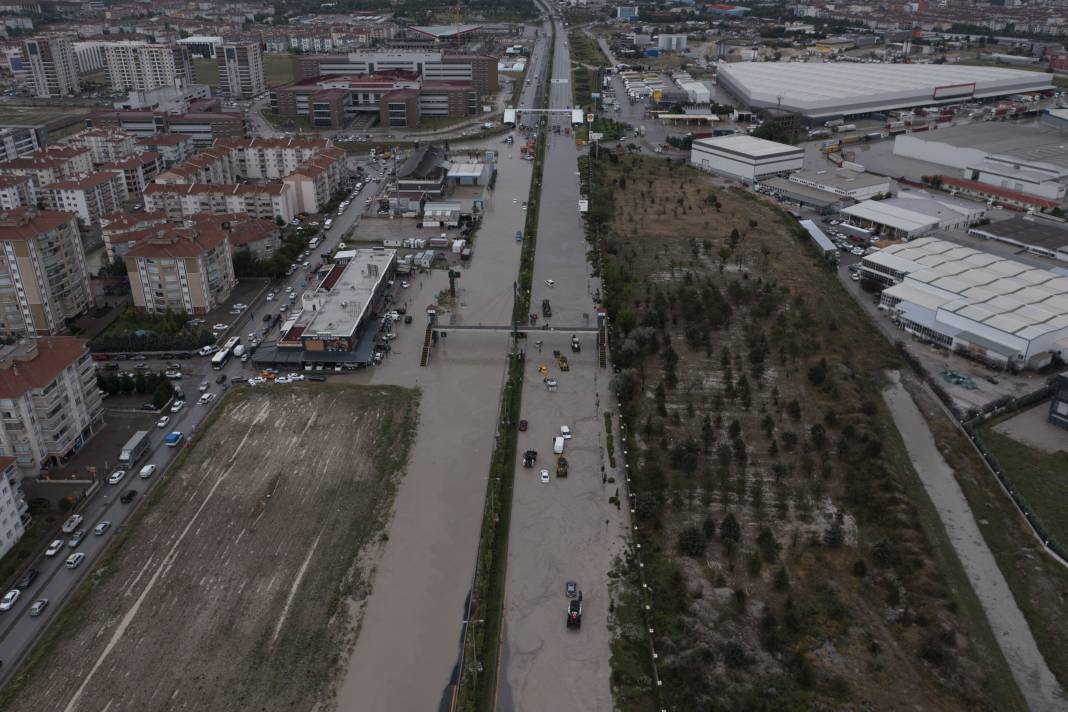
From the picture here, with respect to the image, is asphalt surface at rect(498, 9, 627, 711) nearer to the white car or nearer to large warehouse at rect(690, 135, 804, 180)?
the white car

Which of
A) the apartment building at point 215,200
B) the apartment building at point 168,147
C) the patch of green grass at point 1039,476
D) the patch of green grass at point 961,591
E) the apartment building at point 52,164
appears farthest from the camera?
the apartment building at point 168,147

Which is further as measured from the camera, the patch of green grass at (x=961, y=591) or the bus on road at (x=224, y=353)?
the bus on road at (x=224, y=353)

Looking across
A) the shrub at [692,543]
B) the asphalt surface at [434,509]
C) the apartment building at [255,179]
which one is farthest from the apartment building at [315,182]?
the shrub at [692,543]

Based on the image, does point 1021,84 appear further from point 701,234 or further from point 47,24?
point 47,24

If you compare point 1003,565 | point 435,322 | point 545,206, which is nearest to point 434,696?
point 1003,565

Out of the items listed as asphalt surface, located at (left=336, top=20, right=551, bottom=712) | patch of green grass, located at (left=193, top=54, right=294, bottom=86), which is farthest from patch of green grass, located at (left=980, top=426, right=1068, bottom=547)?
patch of green grass, located at (left=193, top=54, right=294, bottom=86)

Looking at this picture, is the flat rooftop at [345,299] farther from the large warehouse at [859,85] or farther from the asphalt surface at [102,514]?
the large warehouse at [859,85]
